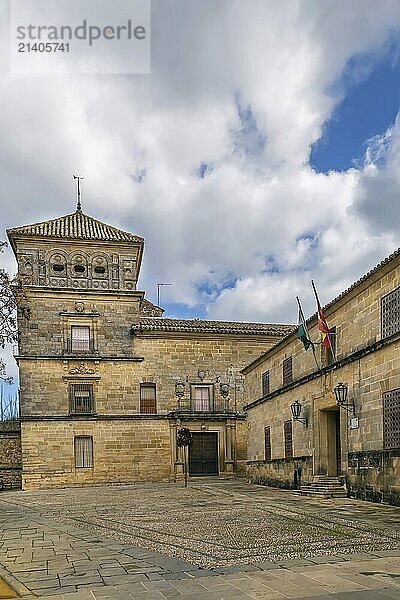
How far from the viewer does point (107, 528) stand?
10875mm

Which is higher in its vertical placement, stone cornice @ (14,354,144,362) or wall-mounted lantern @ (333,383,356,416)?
stone cornice @ (14,354,144,362)

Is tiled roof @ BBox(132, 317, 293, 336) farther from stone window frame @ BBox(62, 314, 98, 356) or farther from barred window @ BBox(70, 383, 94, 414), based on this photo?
barred window @ BBox(70, 383, 94, 414)

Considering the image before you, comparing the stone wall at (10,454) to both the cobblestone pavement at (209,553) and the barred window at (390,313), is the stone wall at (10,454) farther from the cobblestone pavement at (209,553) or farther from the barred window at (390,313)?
the barred window at (390,313)

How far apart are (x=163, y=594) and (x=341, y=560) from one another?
96.8 inches

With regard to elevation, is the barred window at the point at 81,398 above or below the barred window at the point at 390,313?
below

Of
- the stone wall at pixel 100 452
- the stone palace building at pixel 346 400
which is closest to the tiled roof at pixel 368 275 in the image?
the stone palace building at pixel 346 400

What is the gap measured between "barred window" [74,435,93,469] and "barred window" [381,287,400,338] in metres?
19.0

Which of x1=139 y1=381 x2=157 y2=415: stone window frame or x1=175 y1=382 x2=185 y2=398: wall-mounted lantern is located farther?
x1=175 y1=382 x2=185 y2=398: wall-mounted lantern

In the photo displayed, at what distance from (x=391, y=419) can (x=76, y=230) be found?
2249 cm

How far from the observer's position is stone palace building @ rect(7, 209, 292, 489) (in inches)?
1147

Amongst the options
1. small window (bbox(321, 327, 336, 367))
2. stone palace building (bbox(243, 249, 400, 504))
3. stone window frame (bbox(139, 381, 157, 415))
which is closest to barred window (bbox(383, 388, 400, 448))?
stone palace building (bbox(243, 249, 400, 504))

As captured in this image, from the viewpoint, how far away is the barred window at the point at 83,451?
29250 mm

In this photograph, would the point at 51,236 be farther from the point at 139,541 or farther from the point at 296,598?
the point at 296,598

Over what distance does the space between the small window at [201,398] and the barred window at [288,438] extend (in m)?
10.3
